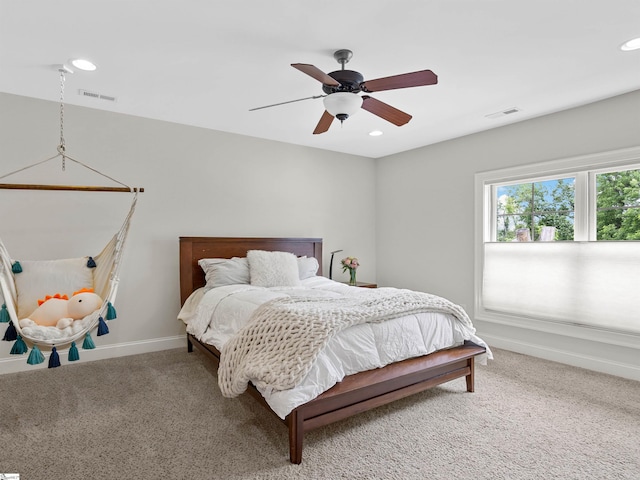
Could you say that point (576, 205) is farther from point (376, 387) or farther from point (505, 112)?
point (376, 387)

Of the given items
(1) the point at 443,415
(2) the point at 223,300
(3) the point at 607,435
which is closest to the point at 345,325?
(1) the point at 443,415

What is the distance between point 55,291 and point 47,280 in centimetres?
11

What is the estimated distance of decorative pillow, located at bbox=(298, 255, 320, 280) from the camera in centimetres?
424

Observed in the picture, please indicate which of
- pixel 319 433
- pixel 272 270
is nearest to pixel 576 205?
pixel 272 270

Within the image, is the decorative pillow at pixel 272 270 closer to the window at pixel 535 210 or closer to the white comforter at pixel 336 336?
the white comforter at pixel 336 336

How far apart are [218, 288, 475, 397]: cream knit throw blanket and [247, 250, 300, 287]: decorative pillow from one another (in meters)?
1.15

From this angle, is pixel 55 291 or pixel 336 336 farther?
pixel 55 291

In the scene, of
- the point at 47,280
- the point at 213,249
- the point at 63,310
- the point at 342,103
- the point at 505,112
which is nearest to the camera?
the point at 342,103

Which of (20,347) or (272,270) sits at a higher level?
(272,270)

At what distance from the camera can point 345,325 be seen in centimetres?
216

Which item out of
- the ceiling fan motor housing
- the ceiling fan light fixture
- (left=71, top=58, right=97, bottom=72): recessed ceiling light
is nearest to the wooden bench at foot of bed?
the ceiling fan light fixture

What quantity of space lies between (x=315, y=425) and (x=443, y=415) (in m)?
0.98

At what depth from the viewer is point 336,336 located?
2156 mm

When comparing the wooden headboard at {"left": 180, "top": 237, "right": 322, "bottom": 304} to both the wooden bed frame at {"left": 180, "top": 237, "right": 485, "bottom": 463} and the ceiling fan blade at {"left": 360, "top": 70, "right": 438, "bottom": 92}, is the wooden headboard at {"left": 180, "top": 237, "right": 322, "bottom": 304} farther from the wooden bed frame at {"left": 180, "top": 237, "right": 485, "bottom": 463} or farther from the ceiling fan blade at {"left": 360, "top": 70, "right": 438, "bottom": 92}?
the ceiling fan blade at {"left": 360, "top": 70, "right": 438, "bottom": 92}
